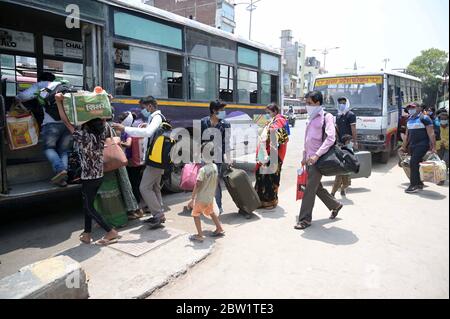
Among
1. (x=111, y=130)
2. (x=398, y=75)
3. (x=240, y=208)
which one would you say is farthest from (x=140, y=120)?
(x=398, y=75)

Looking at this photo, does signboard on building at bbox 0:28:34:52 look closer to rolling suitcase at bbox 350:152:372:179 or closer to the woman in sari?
the woman in sari

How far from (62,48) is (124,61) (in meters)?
2.42

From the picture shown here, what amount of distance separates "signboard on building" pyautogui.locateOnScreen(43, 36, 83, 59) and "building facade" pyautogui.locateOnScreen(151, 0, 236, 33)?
27071mm

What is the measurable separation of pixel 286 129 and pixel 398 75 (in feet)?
23.0

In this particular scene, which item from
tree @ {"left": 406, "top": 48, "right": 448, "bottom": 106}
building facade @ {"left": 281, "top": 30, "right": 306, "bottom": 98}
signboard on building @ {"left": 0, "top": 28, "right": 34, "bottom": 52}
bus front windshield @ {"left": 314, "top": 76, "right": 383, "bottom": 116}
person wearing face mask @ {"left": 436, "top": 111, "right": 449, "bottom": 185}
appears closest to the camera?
signboard on building @ {"left": 0, "top": 28, "right": 34, "bottom": 52}

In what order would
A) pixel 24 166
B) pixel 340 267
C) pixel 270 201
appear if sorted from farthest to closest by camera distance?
pixel 270 201, pixel 24 166, pixel 340 267

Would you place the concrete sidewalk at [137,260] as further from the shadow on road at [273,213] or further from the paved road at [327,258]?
the shadow on road at [273,213]

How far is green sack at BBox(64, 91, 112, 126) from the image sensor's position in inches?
147

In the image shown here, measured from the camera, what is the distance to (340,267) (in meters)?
3.37

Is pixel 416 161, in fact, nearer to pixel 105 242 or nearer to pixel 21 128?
pixel 105 242

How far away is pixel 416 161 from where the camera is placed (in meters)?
6.53

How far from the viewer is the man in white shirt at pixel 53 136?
14.3 feet

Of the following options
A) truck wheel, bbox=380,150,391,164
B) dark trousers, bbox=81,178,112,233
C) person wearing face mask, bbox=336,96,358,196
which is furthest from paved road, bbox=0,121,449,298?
truck wheel, bbox=380,150,391,164
